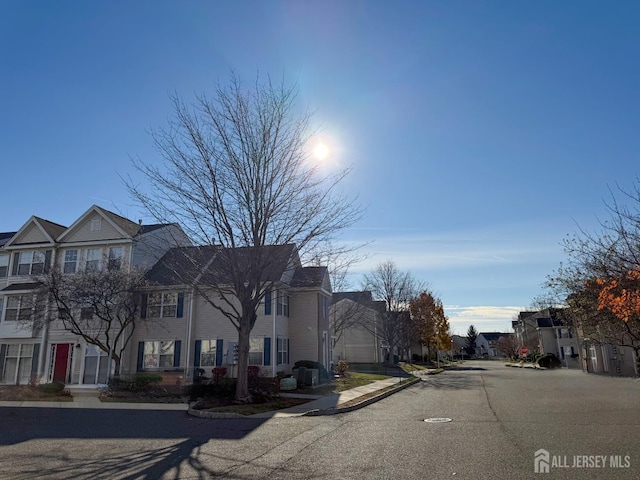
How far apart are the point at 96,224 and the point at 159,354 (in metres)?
9.16

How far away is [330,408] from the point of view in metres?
15.7

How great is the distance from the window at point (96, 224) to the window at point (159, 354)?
800 centimetres

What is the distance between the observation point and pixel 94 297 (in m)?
23.6

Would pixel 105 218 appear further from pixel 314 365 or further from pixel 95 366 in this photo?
pixel 314 365

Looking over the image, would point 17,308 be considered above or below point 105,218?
below

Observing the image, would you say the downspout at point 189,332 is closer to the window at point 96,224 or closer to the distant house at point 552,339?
the window at point 96,224

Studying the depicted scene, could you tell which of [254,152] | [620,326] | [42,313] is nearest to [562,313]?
[620,326]

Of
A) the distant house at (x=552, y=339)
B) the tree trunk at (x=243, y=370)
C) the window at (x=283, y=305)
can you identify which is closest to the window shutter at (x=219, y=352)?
the window at (x=283, y=305)

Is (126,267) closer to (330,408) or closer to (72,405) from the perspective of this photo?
(72,405)

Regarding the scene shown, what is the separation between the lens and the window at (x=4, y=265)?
30.5 m

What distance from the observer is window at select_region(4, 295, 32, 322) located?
27.7m

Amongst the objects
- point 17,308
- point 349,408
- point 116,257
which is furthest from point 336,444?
point 17,308

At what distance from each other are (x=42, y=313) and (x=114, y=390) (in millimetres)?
8206

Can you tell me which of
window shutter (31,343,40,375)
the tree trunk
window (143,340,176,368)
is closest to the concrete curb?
the tree trunk
